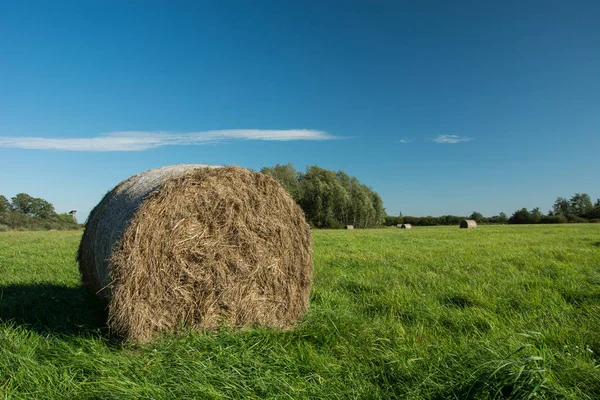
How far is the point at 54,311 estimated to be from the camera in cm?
595

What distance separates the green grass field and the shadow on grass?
23 mm

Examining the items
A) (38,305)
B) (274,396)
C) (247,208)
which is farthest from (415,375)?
(38,305)

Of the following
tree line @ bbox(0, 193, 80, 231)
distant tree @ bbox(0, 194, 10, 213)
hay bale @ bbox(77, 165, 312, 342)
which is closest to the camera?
hay bale @ bbox(77, 165, 312, 342)

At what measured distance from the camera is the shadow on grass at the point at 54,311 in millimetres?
5211

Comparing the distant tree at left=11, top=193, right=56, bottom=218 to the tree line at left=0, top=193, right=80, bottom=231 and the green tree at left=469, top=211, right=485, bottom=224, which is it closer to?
A: the tree line at left=0, top=193, right=80, bottom=231

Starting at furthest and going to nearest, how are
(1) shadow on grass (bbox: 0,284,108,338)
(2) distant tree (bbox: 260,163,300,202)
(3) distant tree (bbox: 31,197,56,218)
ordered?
(2) distant tree (bbox: 260,163,300,202) → (3) distant tree (bbox: 31,197,56,218) → (1) shadow on grass (bbox: 0,284,108,338)

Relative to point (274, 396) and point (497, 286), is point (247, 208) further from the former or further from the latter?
point (497, 286)

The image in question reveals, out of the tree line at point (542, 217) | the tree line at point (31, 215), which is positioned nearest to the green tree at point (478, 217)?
the tree line at point (542, 217)

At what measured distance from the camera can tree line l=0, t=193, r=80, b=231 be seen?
44.3m

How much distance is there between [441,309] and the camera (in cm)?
592

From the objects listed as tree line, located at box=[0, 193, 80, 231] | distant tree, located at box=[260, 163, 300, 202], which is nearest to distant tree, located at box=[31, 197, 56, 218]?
tree line, located at box=[0, 193, 80, 231]

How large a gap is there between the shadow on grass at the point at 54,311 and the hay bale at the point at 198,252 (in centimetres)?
38

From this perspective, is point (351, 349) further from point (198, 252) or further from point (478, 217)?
point (478, 217)

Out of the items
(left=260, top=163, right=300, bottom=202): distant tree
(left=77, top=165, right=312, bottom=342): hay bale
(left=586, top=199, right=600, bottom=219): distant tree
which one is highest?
(left=260, top=163, right=300, bottom=202): distant tree
